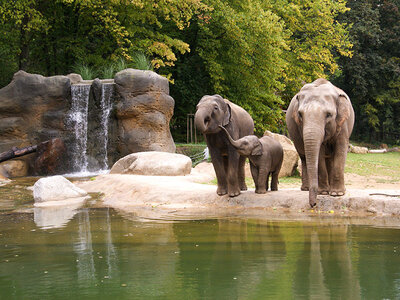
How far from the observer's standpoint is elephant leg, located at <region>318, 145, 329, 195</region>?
988cm

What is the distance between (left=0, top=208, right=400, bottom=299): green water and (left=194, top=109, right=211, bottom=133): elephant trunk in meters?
1.77

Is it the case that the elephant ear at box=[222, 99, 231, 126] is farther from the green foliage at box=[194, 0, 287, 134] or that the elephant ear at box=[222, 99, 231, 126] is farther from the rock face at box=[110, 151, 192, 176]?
the green foliage at box=[194, 0, 287, 134]

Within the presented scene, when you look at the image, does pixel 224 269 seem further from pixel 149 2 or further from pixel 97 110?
pixel 149 2

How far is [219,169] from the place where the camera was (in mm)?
10602

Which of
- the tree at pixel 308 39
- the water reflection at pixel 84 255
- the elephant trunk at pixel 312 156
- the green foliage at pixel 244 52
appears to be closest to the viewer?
the water reflection at pixel 84 255

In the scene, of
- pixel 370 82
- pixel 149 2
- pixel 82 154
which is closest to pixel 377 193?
pixel 82 154

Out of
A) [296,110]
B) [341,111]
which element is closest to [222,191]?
[296,110]

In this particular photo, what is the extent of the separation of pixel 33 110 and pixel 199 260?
16070 millimetres

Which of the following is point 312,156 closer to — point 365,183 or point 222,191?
point 222,191

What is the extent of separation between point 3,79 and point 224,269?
1047 inches

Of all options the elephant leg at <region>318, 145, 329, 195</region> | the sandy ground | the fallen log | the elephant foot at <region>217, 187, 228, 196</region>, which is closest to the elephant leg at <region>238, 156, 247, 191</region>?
the sandy ground

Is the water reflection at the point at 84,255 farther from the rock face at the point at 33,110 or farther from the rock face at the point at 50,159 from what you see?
the rock face at the point at 33,110

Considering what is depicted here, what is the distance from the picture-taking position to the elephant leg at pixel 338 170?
9.80 meters

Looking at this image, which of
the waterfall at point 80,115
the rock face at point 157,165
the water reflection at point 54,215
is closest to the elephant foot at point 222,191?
the water reflection at point 54,215
